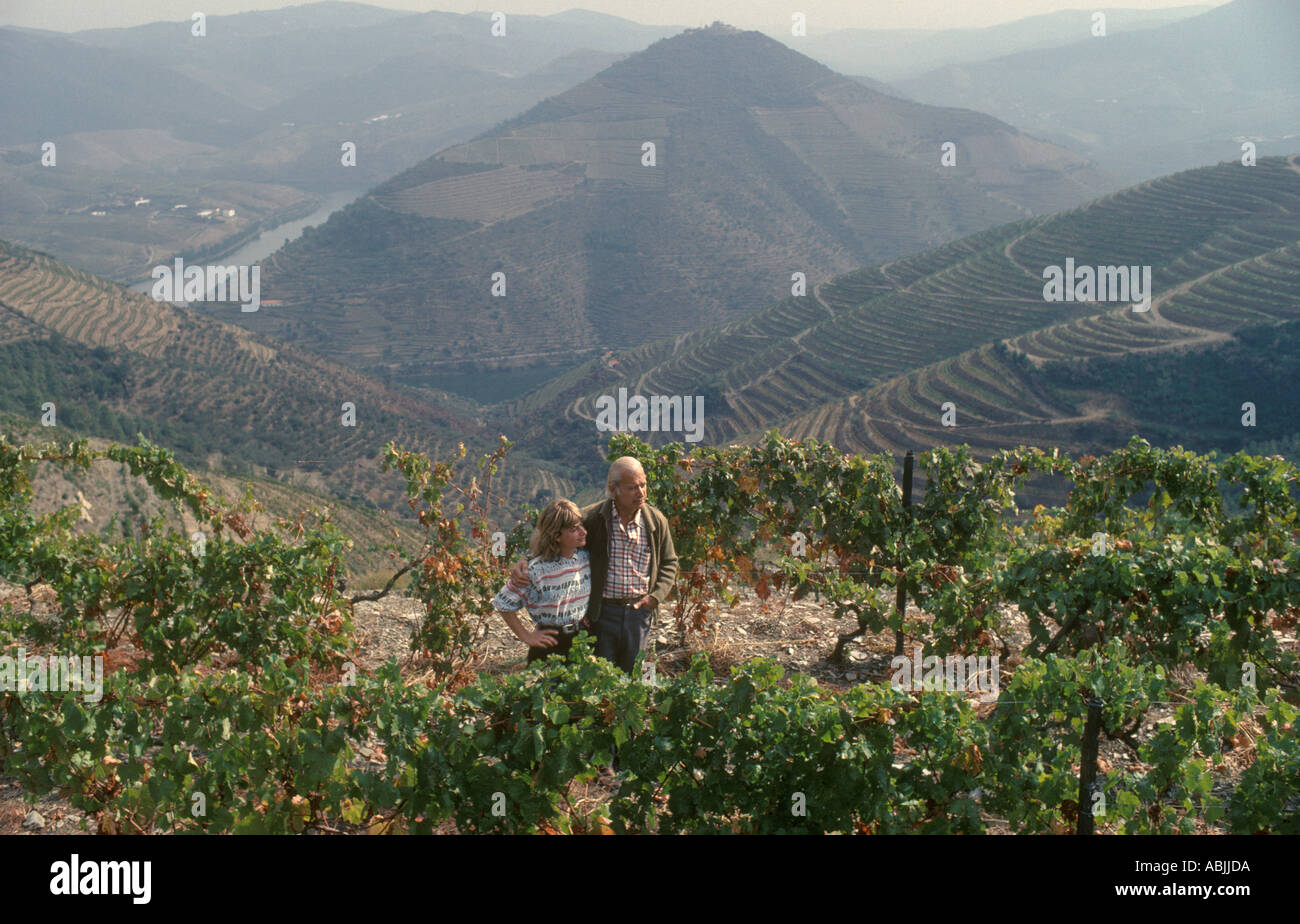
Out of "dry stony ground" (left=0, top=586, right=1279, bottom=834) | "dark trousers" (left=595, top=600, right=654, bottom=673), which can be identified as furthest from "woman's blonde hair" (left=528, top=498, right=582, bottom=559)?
"dry stony ground" (left=0, top=586, right=1279, bottom=834)

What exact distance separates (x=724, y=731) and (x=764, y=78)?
679 ft

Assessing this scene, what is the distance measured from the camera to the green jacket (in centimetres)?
458

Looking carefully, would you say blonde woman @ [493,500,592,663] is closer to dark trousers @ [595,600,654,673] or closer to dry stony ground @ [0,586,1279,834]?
dark trousers @ [595,600,654,673]

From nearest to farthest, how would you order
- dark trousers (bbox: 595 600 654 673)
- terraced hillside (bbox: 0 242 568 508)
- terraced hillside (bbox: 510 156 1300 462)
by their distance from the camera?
1. dark trousers (bbox: 595 600 654 673)
2. terraced hillside (bbox: 0 242 568 508)
3. terraced hillside (bbox: 510 156 1300 462)

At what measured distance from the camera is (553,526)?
172 inches

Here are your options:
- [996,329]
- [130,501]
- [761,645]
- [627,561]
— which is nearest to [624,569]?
[627,561]

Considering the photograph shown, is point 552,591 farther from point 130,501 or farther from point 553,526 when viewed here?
point 130,501

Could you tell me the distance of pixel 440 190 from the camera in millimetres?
155000

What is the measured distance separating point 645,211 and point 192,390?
4429 inches

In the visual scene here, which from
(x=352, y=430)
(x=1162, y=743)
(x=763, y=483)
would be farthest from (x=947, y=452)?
(x=352, y=430)

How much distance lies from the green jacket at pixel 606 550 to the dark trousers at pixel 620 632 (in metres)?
0.06

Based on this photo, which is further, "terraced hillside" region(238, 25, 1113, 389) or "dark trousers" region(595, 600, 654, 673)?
"terraced hillside" region(238, 25, 1113, 389)

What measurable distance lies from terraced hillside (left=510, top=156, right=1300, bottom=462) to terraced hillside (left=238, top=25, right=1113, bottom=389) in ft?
131
